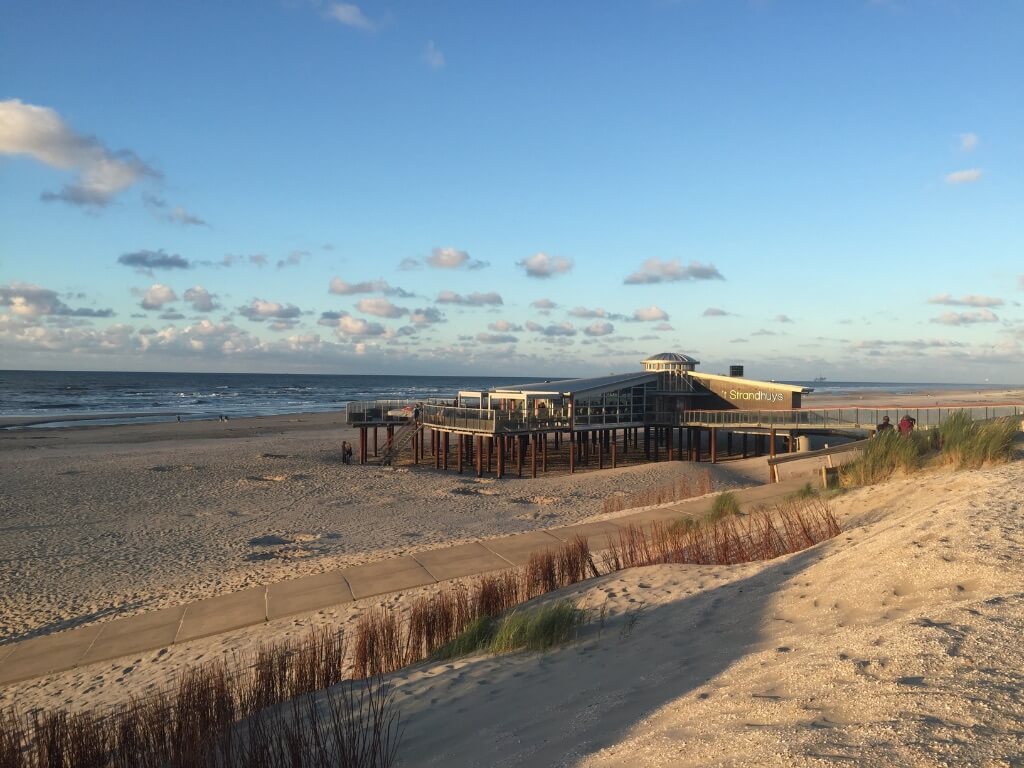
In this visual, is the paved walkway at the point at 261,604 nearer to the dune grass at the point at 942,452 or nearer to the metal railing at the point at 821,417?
the dune grass at the point at 942,452

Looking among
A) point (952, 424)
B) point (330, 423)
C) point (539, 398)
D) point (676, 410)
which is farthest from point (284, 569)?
point (330, 423)

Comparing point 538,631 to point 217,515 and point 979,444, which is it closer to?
point 979,444

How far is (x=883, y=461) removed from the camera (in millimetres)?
13672

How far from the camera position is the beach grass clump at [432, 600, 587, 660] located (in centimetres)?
654

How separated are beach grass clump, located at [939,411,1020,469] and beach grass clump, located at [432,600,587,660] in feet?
31.6

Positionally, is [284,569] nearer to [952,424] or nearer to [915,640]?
[915,640]

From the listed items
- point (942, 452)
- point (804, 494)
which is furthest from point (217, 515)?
point (942, 452)

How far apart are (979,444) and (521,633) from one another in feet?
35.1

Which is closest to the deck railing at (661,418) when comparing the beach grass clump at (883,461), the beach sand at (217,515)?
the beach sand at (217,515)

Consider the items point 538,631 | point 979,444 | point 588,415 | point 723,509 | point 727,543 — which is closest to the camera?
point 538,631

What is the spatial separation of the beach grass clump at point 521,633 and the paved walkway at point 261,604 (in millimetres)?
3477

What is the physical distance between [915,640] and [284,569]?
39.9 feet

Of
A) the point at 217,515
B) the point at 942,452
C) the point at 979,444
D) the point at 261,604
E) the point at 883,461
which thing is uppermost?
the point at 979,444

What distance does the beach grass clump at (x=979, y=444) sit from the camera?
42.3 ft
